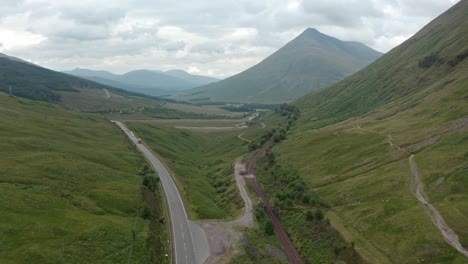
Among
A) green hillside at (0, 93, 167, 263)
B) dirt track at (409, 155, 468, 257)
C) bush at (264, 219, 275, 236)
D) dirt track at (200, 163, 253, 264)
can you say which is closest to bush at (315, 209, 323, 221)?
bush at (264, 219, 275, 236)

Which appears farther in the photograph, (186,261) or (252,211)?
(252,211)

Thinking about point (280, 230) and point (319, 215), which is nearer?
point (319, 215)

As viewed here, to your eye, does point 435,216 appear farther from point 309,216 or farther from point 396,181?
point 309,216

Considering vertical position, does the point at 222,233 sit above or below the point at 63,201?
below

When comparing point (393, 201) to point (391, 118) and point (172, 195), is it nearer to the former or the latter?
point (172, 195)

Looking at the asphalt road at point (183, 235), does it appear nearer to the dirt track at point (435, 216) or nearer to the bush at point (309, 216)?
the bush at point (309, 216)

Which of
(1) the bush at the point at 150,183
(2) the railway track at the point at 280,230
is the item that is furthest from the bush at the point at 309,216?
(1) the bush at the point at 150,183

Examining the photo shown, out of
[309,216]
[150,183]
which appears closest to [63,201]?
[150,183]

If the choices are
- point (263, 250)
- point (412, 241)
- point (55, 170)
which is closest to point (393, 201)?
point (412, 241)
